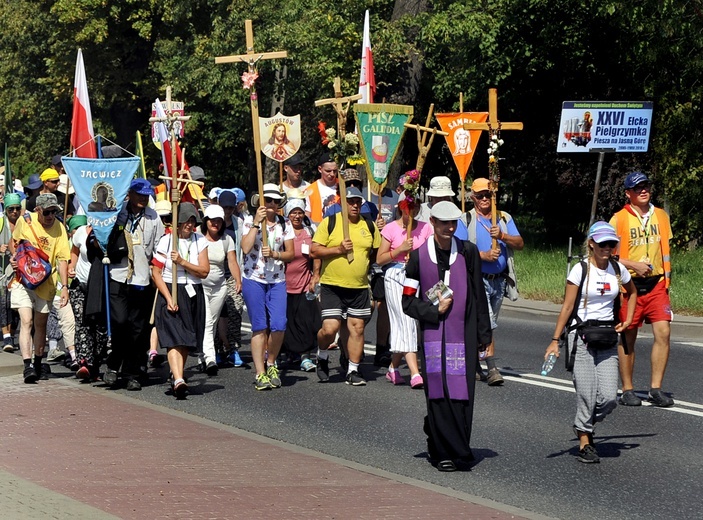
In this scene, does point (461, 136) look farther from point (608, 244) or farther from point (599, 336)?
point (599, 336)

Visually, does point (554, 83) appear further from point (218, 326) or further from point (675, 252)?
point (218, 326)

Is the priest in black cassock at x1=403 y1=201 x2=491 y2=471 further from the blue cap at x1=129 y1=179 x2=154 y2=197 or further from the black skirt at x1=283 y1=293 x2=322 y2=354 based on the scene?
the black skirt at x1=283 y1=293 x2=322 y2=354

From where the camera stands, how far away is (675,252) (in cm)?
2672

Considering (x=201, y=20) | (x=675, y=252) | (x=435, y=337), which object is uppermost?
(x=201, y=20)

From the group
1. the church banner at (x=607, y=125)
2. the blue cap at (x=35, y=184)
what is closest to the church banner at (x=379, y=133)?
the blue cap at (x=35, y=184)

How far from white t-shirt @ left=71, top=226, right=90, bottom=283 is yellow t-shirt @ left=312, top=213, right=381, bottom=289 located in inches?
83.5

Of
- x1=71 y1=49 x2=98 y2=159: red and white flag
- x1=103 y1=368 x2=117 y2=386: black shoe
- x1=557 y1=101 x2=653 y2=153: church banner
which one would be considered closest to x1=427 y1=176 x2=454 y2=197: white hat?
x1=103 y1=368 x2=117 y2=386: black shoe

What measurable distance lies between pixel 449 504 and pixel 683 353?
7521 millimetres

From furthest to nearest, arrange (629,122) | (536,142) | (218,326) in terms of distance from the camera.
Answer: (536,142) < (629,122) < (218,326)

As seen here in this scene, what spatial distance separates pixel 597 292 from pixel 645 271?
2.15 m

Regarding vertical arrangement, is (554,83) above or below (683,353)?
above

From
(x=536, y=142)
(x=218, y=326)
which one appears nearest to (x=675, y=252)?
(x=536, y=142)

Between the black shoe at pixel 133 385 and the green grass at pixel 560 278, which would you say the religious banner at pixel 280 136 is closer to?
the black shoe at pixel 133 385

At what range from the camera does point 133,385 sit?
40.6 feet
